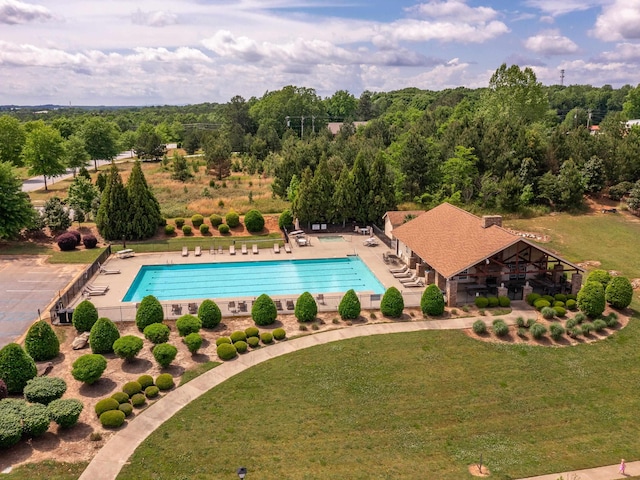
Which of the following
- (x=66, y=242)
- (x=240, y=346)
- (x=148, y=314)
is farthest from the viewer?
(x=66, y=242)

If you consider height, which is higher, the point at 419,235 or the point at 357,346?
the point at 419,235

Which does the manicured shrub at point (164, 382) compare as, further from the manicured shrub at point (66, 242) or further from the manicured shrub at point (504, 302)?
the manicured shrub at point (66, 242)

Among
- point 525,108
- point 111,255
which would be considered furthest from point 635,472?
point 525,108

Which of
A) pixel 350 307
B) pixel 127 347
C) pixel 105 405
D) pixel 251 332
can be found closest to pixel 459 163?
pixel 350 307

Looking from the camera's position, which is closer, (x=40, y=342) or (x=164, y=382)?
(x=164, y=382)

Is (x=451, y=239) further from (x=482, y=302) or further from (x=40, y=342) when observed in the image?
(x=40, y=342)

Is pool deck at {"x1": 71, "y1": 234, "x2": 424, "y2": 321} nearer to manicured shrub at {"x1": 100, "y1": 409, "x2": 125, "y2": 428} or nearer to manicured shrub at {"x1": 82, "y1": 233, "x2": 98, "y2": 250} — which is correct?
manicured shrub at {"x1": 82, "y1": 233, "x2": 98, "y2": 250}

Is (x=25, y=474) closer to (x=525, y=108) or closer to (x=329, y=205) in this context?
(x=329, y=205)
